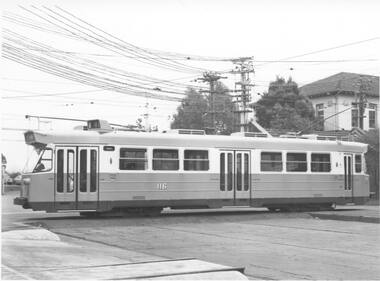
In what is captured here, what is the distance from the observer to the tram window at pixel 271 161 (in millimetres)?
19859

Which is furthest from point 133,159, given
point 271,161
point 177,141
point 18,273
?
point 18,273

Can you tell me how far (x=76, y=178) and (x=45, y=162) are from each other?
0.95m

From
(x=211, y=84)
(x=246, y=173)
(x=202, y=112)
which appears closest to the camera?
(x=246, y=173)

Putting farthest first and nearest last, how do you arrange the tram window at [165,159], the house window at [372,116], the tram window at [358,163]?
1. the house window at [372,116]
2. the tram window at [358,163]
3. the tram window at [165,159]

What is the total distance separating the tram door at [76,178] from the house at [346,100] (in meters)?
25.1

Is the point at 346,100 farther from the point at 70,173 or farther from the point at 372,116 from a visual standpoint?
the point at 70,173

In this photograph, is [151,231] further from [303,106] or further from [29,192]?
[303,106]

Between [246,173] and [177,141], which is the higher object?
[177,141]

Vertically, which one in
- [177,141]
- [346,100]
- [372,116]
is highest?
[346,100]

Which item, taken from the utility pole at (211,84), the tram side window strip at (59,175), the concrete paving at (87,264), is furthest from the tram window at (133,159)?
the utility pole at (211,84)

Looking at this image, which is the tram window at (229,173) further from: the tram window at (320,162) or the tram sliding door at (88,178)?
the tram sliding door at (88,178)

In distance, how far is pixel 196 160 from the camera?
18781mm

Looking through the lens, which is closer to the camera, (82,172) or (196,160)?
Answer: (82,172)

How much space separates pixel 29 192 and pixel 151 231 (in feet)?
13.2
